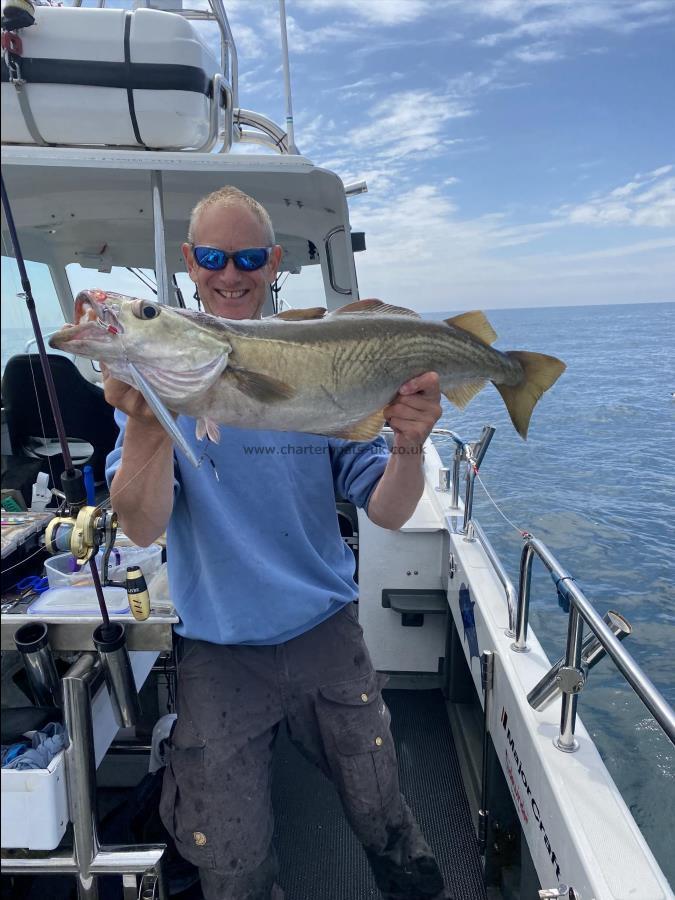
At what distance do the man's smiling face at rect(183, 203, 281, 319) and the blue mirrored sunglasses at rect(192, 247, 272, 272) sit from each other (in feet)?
0.05

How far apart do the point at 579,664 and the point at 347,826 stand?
2.04m

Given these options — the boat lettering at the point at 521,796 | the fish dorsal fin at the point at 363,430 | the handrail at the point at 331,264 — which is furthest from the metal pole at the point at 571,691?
the handrail at the point at 331,264

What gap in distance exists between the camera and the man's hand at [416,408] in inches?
77.8

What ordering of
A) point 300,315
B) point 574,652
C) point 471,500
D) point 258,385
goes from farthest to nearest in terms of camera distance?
1. point 471,500
2. point 574,652
3. point 300,315
4. point 258,385

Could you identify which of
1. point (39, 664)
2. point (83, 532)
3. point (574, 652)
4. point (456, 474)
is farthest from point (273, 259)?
point (456, 474)

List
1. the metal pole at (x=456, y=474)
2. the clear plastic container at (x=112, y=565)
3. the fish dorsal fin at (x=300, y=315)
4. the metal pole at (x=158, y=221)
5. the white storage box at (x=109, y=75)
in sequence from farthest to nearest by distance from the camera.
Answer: the metal pole at (x=456, y=474), the metal pole at (x=158, y=221), the white storage box at (x=109, y=75), the clear plastic container at (x=112, y=565), the fish dorsal fin at (x=300, y=315)

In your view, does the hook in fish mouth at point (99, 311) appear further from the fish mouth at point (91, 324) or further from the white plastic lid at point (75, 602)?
the white plastic lid at point (75, 602)

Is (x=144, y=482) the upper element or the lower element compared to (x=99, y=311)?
lower

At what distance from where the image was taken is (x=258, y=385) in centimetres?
172

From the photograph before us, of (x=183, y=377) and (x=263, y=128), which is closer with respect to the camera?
(x=183, y=377)

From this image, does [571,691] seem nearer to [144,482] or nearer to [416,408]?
[416,408]

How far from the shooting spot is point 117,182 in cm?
454

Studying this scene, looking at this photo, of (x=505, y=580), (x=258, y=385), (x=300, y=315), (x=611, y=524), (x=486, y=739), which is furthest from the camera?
(x=611, y=524)

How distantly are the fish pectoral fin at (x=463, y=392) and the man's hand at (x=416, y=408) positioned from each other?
158 millimetres
